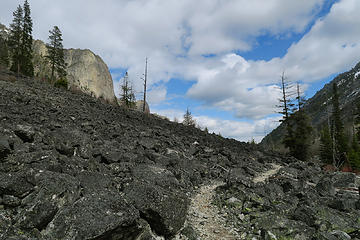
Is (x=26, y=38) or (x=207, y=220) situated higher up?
(x=26, y=38)

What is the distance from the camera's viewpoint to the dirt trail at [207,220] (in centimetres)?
657

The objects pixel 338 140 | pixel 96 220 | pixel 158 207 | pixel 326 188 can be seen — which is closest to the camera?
pixel 96 220

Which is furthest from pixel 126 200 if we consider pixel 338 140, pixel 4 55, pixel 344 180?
pixel 4 55

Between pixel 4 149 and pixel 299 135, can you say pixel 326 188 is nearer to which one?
pixel 4 149

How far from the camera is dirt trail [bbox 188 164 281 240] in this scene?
6.57 metres

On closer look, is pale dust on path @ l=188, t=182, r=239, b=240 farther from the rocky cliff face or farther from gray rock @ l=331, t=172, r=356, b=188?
the rocky cliff face

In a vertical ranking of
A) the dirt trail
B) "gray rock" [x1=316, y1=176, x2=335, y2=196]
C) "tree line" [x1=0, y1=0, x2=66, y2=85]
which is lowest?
the dirt trail

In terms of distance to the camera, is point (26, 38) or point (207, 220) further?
point (26, 38)

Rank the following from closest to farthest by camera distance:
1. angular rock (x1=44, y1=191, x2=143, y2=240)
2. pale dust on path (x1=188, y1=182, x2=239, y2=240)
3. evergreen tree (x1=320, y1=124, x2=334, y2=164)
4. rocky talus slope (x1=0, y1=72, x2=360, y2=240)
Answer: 1. angular rock (x1=44, y1=191, x2=143, y2=240)
2. rocky talus slope (x1=0, y1=72, x2=360, y2=240)
3. pale dust on path (x1=188, y1=182, x2=239, y2=240)
4. evergreen tree (x1=320, y1=124, x2=334, y2=164)

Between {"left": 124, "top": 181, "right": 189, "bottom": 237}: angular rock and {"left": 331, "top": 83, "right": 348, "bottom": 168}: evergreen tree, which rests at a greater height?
{"left": 331, "top": 83, "right": 348, "bottom": 168}: evergreen tree

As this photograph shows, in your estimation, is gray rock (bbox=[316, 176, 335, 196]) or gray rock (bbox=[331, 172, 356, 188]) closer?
gray rock (bbox=[316, 176, 335, 196])

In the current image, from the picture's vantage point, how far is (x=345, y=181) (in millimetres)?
13281

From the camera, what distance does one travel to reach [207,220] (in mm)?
7523

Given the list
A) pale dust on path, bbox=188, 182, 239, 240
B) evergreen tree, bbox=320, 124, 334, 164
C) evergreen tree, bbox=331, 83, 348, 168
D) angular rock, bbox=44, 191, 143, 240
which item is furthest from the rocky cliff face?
angular rock, bbox=44, 191, 143, 240
